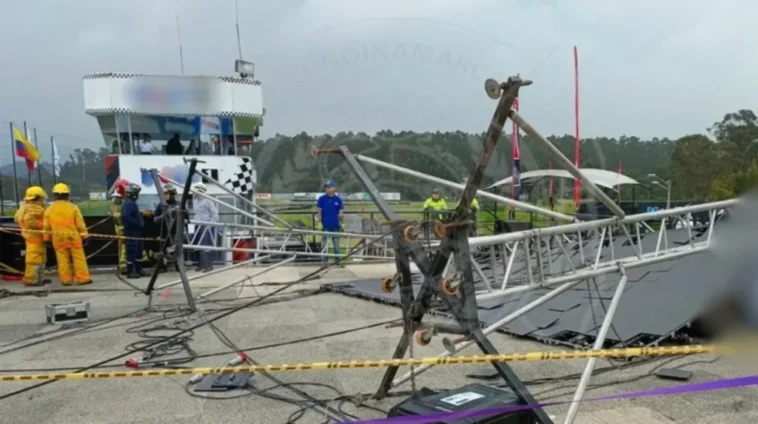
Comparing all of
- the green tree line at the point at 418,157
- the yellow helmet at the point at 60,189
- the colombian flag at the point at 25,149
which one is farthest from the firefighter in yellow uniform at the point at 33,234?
the green tree line at the point at 418,157

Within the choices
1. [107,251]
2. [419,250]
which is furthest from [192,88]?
[419,250]

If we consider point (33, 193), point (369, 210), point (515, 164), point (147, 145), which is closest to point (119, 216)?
point (33, 193)

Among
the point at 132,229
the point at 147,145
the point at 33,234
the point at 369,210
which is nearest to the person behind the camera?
the point at 369,210

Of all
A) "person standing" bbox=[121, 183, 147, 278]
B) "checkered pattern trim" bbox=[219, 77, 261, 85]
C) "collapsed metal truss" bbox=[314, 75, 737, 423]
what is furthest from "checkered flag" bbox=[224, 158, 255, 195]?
"collapsed metal truss" bbox=[314, 75, 737, 423]

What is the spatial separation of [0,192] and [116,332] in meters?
8.28

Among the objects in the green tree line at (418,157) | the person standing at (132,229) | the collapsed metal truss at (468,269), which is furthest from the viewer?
the person standing at (132,229)

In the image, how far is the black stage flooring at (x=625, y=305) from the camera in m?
4.66

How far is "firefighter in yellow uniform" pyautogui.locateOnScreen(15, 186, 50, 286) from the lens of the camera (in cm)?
903

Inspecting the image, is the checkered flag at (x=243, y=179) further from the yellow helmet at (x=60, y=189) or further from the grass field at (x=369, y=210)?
the yellow helmet at (x=60, y=189)

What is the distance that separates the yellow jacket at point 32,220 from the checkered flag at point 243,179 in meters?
4.01

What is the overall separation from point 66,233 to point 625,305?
8.15 meters

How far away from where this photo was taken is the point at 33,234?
351 inches

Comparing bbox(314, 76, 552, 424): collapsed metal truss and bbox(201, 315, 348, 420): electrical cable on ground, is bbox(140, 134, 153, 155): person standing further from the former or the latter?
bbox(314, 76, 552, 424): collapsed metal truss

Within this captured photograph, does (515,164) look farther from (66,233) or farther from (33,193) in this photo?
(33,193)
